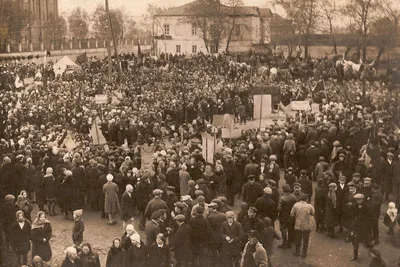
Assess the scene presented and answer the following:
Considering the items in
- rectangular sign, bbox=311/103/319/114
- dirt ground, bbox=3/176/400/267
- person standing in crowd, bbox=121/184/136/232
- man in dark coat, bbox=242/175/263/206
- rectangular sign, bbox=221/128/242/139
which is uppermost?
rectangular sign, bbox=311/103/319/114

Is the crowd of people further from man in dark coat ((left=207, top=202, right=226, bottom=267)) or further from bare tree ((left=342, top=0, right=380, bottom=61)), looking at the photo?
bare tree ((left=342, top=0, right=380, bottom=61))

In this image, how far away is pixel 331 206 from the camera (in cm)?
1095

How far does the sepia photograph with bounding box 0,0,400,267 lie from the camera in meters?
9.55

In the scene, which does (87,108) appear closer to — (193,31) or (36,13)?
(193,31)

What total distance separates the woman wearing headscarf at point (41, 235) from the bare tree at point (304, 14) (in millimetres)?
29587

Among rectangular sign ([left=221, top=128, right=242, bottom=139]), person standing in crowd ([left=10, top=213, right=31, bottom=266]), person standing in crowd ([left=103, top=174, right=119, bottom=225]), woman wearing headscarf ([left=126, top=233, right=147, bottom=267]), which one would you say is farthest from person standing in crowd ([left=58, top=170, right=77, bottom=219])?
rectangular sign ([left=221, top=128, right=242, bottom=139])

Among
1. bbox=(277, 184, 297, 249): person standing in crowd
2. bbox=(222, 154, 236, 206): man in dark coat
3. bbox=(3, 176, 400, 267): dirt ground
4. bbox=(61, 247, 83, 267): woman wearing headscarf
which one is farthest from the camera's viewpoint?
bbox=(222, 154, 236, 206): man in dark coat

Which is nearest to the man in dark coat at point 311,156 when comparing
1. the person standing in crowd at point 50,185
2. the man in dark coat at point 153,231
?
the man in dark coat at point 153,231

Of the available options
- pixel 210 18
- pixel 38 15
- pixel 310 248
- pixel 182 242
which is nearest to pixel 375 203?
pixel 310 248

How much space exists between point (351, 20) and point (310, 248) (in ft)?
74.5

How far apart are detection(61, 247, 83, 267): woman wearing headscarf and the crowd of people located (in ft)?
0.07

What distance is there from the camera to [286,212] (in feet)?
34.5

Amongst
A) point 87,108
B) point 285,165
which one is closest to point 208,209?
point 285,165

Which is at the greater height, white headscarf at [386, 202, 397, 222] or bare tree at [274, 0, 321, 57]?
bare tree at [274, 0, 321, 57]
